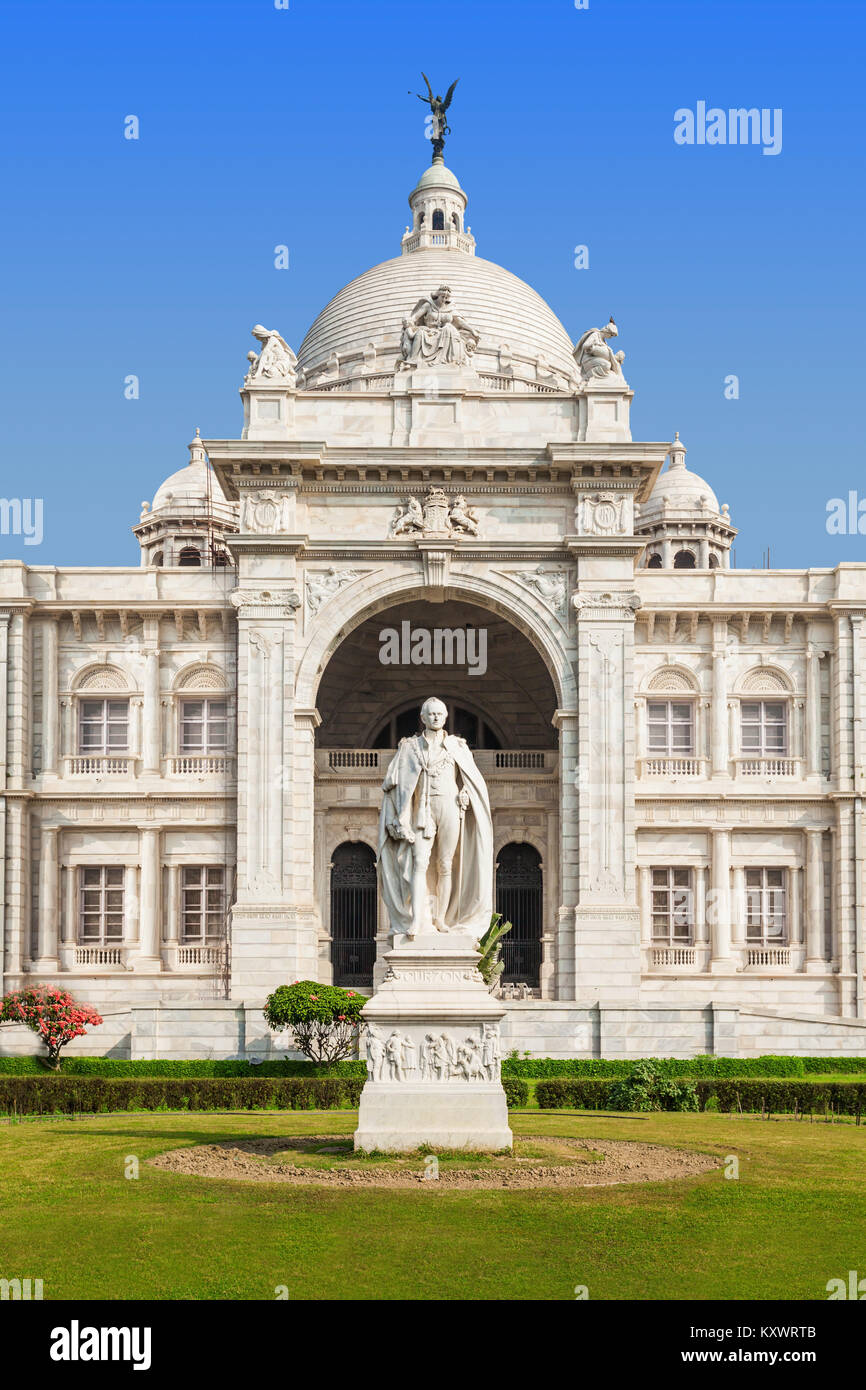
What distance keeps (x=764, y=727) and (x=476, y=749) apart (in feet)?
27.6

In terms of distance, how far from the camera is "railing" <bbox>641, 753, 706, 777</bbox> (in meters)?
41.9

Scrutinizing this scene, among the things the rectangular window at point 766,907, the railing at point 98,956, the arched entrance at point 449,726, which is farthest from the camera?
the arched entrance at point 449,726

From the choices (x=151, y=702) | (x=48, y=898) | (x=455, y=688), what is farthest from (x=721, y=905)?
(x=48, y=898)

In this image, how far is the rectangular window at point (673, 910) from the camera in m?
41.5

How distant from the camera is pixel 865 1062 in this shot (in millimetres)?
32781

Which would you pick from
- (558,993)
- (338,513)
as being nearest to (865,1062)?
(558,993)

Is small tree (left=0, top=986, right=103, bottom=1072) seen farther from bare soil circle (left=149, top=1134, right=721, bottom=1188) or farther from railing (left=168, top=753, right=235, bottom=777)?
bare soil circle (left=149, top=1134, right=721, bottom=1188)

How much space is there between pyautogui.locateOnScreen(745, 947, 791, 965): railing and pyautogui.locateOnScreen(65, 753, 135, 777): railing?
1749cm

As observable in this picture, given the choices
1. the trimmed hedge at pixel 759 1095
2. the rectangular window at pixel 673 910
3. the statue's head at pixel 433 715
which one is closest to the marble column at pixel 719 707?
the rectangular window at pixel 673 910

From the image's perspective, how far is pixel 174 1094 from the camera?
2495 centimetres

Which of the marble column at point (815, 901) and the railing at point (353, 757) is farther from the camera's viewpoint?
the railing at point (353, 757)

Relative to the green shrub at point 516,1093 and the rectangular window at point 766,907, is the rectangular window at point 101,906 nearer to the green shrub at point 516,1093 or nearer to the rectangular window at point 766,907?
the rectangular window at point 766,907

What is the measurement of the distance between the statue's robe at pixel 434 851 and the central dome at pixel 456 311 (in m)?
39.8

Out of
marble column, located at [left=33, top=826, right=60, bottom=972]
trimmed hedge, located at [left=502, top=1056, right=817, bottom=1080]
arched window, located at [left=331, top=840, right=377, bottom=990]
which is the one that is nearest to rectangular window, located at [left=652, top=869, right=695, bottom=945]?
arched window, located at [left=331, top=840, right=377, bottom=990]
